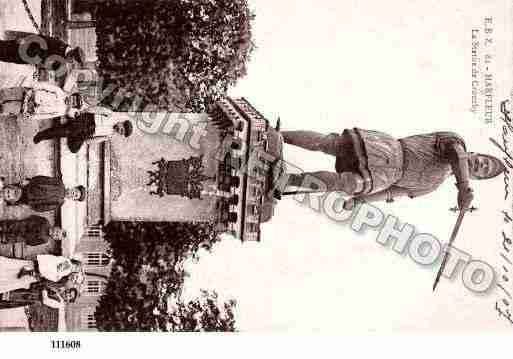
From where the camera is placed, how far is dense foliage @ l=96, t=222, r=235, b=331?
6.82 m

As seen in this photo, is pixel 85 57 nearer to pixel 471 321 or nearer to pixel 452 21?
pixel 452 21

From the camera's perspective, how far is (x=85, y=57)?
23.5ft

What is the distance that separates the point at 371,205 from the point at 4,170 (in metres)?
3.98

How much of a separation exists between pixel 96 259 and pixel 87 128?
1476 millimetres

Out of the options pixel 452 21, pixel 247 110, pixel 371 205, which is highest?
pixel 452 21

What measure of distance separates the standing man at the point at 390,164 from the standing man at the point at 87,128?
184 cm

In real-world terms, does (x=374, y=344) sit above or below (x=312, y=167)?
below

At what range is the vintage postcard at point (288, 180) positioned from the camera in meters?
6.67

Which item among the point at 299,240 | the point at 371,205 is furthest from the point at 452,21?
the point at 299,240

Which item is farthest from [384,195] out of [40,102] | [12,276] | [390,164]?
[12,276]

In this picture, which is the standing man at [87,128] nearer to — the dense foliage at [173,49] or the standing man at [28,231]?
the dense foliage at [173,49]

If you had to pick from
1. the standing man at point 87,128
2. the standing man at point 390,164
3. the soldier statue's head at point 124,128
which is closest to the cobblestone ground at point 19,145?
the standing man at point 87,128

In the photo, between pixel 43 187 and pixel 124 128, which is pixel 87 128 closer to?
pixel 124 128

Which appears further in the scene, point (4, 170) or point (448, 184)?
point (448, 184)
